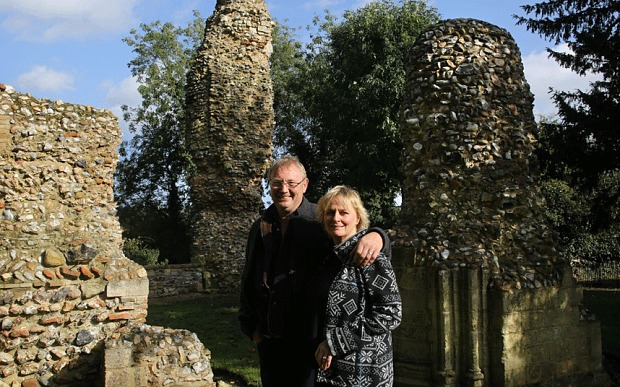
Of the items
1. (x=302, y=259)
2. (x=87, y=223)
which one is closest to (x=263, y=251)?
(x=302, y=259)

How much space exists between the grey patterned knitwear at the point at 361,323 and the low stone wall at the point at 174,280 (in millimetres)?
15238

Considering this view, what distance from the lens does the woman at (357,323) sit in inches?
116

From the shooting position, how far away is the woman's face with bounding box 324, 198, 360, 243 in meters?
3.16

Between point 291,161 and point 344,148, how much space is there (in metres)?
17.3

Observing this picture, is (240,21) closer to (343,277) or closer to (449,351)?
(449,351)

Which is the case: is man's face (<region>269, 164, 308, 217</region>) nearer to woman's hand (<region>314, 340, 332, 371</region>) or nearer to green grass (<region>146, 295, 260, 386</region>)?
woman's hand (<region>314, 340, 332, 371</region>)

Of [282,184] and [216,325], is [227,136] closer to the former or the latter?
[216,325]

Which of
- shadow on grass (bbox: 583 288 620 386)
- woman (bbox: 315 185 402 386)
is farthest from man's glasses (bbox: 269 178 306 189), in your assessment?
shadow on grass (bbox: 583 288 620 386)

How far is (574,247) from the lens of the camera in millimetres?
21750

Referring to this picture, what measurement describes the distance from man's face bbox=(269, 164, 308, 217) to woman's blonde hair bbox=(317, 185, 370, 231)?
0.23 meters

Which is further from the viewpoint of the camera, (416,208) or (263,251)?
(416,208)

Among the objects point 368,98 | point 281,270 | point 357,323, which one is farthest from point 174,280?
point 357,323

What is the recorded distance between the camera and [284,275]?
3.34 m

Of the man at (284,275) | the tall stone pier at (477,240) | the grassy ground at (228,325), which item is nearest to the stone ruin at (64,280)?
the grassy ground at (228,325)
